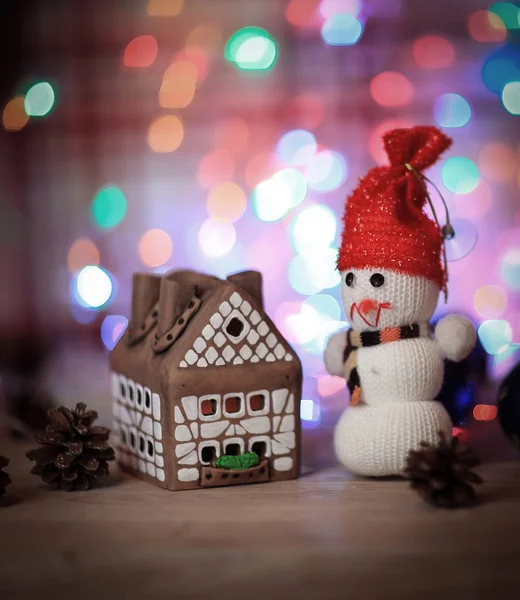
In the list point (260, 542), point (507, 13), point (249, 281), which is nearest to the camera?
point (260, 542)

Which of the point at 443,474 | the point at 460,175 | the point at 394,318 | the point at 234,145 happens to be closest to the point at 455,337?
the point at 394,318

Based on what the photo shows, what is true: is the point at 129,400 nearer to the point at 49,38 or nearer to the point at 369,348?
the point at 369,348

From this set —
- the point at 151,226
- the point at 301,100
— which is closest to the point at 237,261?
the point at 151,226

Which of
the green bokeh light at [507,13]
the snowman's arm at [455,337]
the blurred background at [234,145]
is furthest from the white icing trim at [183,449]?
the green bokeh light at [507,13]

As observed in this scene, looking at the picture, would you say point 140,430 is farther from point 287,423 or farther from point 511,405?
point 511,405

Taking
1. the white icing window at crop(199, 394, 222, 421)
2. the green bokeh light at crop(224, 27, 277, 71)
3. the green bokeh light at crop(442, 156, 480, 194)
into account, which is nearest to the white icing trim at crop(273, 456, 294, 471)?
the white icing window at crop(199, 394, 222, 421)

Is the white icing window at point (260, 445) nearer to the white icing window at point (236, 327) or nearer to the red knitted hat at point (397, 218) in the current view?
the white icing window at point (236, 327)

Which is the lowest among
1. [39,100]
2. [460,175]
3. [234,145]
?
[460,175]
